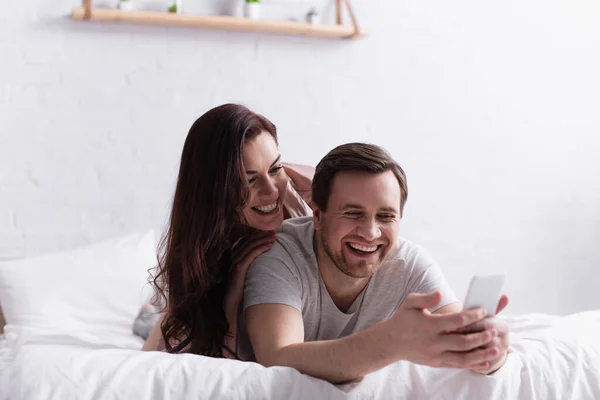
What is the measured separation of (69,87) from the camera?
2883 millimetres

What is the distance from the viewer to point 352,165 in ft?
5.18

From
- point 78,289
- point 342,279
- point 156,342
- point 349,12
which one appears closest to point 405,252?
point 342,279

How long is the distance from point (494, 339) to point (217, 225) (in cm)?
69

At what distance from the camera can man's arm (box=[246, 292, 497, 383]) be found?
47.1 inches

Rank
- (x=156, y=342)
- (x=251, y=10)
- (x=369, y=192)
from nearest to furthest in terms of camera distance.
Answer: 1. (x=369, y=192)
2. (x=156, y=342)
3. (x=251, y=10)

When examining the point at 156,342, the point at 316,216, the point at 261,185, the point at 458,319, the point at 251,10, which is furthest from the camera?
the point at 251,10

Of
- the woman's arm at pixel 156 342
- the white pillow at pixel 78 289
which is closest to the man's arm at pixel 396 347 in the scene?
the woman's arm at pixel 156 342

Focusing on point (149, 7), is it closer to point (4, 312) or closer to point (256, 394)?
point (4, 312)

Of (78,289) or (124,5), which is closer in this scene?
(78,289)

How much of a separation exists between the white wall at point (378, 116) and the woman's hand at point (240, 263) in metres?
1.33

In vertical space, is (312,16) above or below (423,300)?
above

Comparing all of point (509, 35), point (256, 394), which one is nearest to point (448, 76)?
point (509, 35)

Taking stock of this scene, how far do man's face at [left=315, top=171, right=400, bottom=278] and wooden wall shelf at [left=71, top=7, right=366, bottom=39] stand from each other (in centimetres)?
156

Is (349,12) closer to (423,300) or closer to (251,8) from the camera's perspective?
(251,8)
